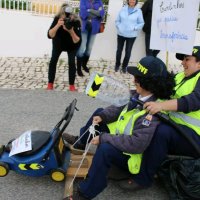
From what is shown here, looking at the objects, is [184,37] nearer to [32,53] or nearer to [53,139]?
[53,139]

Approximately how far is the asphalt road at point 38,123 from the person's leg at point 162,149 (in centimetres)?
39

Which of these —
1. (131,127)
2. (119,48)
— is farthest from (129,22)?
(131,127)

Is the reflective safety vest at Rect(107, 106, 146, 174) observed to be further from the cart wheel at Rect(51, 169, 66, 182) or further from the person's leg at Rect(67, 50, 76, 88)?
the person's leg at Rect(67, 50, 76, 88)

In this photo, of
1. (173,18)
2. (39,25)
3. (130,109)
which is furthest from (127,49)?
(130,109)

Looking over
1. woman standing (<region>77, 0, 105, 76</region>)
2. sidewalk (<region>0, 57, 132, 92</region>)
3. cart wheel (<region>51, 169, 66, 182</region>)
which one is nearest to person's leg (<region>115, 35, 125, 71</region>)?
sidewalk (<region>0, 57, 132, 92</region>)

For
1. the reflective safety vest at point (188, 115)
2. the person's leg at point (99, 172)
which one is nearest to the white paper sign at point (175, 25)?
the reflective safety vest at point (188, 115)

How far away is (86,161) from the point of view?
11.0 ft

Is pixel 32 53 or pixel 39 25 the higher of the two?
pixel 39 25

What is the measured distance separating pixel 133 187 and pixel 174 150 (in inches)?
20.2

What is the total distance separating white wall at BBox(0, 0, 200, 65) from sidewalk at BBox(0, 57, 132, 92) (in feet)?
0.73

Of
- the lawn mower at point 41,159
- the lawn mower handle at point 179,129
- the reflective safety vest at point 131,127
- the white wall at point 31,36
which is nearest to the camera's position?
the lawn mower handle at point 179,129

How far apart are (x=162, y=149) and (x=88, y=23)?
4448 mm

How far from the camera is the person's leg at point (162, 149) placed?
9.34 ft

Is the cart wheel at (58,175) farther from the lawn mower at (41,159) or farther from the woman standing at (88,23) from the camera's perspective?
the woman standing at (88,23)
